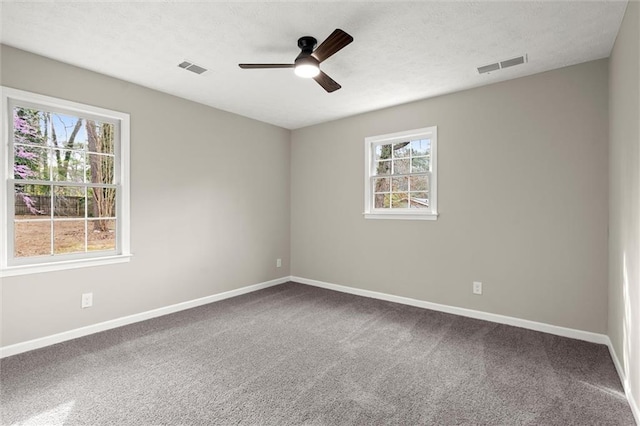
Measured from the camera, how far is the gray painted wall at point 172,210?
9.43 ft

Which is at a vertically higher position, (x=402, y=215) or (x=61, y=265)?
(x=402, y=215)

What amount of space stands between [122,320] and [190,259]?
0.97 metres

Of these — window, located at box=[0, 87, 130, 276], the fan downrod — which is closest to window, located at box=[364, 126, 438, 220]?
the fan downrod

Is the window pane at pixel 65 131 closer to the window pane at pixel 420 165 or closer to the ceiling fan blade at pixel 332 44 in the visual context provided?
the ceiling fan blade at pixel 332 44

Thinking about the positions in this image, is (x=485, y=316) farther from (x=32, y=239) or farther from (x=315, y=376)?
(x=32, y=239)

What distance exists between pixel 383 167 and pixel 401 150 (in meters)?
0.34

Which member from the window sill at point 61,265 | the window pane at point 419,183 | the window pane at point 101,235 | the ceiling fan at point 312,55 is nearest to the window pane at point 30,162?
the window pane at point 101,235

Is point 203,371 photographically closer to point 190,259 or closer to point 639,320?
point 190,259

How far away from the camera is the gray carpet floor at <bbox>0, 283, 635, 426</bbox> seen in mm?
1923

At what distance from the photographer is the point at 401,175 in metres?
4.23

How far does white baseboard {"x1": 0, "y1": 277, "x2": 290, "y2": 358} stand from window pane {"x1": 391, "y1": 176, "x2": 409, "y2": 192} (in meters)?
2.52

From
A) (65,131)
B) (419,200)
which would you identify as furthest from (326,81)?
(65,131)

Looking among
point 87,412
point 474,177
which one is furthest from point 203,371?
point 474,177

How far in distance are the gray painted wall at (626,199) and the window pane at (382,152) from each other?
7.41 ft
